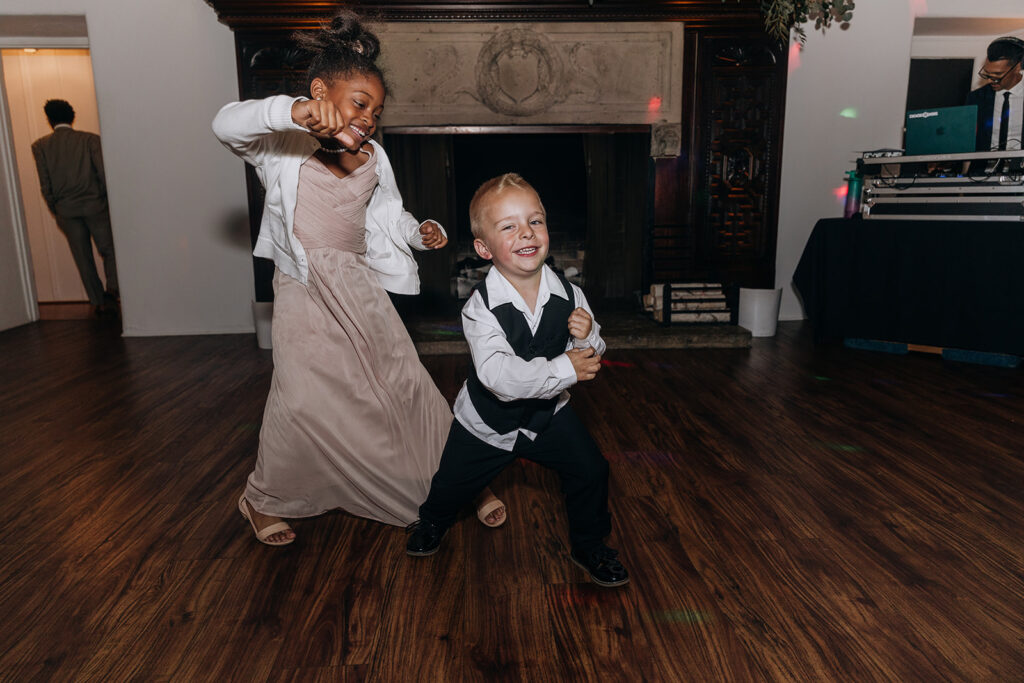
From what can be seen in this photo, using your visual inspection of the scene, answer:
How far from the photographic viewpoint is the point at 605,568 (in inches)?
64.4

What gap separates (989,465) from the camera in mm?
2322

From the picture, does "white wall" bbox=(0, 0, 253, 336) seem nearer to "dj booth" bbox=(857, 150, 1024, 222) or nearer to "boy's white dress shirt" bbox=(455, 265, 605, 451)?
"boy's white dress shirt" bbox=(455, 265, 605, 451)

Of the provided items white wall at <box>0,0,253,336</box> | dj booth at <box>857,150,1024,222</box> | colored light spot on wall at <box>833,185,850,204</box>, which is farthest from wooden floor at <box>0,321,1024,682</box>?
colored light spot on wall at <box>833,185,850,204</box>

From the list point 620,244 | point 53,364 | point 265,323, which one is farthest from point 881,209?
point 53,364

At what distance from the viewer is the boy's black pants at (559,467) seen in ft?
5.09

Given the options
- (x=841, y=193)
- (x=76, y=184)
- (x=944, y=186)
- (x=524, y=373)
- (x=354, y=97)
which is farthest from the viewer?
(x=76, y=184)

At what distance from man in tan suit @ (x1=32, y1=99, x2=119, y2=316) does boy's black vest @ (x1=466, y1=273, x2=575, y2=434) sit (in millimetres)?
4942

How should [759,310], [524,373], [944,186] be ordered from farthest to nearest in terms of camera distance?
[759,310]
[944,186]
[524,373]

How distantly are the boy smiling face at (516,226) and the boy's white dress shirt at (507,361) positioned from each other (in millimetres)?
70

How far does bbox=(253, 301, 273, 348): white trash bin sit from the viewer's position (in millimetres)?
4297

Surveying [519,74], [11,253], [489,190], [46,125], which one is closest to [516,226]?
[489,190]

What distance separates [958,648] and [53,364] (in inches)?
174

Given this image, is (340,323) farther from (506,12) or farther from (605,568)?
(506,12)

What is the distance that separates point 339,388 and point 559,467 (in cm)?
62
